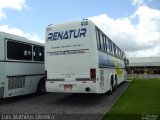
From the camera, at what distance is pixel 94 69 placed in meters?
12.7

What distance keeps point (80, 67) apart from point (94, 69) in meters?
0.64

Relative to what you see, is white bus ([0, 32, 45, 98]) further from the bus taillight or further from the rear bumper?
the bus taillight

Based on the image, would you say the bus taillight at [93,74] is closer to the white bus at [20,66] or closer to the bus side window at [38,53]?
the white bus at [20,66]

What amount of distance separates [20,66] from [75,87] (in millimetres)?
3142

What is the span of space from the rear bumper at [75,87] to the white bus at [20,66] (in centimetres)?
165

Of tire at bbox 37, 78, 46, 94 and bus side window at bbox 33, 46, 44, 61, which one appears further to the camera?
tire at bbox 37, 78, 46, 94

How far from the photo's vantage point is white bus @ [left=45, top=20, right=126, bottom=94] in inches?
500

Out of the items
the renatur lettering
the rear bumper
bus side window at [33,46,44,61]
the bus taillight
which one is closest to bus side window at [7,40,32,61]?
bus side window at [33,46,44,61]

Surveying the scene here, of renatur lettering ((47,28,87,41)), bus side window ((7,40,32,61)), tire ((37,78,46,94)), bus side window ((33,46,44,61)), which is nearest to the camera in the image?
renatur lettering ((47,28,87,41))

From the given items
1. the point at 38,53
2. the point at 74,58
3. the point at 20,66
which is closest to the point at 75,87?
the point at 74,58

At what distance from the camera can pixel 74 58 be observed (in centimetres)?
1302

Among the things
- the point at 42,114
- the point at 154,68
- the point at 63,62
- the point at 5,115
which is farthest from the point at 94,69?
the point at 154,68

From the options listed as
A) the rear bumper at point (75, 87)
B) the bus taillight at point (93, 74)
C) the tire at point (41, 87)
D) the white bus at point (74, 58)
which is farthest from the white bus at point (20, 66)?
the bus taillight at point (93, 74)

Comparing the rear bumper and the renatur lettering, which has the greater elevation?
the renatur lettering
